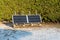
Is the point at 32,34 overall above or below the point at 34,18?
below

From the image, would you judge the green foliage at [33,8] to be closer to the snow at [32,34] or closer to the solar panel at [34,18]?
the solar panel at [34,18]

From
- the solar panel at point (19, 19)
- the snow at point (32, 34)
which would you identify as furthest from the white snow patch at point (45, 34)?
the solar panel at point (19, 19)

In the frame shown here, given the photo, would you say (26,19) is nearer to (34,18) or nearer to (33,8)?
(34,18)

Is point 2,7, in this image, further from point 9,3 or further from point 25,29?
point 25,29

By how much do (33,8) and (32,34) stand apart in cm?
199

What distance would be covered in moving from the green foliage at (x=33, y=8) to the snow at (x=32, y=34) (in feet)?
3.41

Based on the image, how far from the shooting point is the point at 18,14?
384 inches

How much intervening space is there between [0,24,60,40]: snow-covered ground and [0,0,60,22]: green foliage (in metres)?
1.03

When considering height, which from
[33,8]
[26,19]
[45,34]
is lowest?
[45,34]

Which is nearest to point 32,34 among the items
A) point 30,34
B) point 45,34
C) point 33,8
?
point 30,34

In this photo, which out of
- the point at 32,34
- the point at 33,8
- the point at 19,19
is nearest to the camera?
the point at 32,34

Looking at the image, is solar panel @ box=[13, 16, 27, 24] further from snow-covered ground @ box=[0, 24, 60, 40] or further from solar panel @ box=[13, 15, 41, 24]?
snow-covered ground @ box=[0, 24, 60, 40]

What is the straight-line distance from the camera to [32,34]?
314 inches

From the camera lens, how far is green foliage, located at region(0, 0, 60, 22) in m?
9.38
